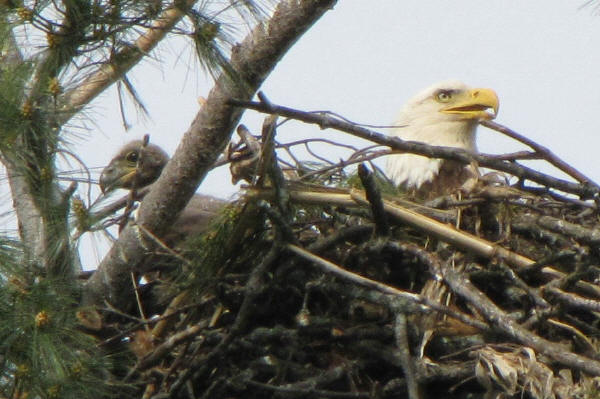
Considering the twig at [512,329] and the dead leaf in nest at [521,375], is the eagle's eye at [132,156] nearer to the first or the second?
the twig at [512,329]

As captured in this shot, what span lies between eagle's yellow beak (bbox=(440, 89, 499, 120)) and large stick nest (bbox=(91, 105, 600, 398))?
127 cm

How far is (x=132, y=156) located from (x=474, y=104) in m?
1.80

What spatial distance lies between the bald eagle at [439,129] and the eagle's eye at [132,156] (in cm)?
134

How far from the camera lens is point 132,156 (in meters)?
6.26

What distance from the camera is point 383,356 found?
12.9 feet

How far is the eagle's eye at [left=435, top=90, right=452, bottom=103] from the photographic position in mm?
5938

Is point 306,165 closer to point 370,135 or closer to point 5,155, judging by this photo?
point 370,135

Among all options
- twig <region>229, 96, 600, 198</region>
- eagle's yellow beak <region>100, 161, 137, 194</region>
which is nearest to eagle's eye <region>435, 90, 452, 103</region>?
eagle's yellow beak <region>100, 161, 137, 194</region>

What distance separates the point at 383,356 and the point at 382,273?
398 mm

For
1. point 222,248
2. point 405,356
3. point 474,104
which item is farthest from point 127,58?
point 474,104

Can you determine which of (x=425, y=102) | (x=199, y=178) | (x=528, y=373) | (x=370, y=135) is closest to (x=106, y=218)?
(x=199, y=178)

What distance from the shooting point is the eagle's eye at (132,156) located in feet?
20.5

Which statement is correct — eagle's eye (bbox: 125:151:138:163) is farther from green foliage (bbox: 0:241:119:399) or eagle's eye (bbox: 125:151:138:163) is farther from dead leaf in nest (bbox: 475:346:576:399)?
dead leaf in nest (bbox: 475:346:576:399)

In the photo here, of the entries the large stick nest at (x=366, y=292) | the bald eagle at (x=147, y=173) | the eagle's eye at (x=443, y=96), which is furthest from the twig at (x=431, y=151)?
the eagle's eye at (x=443, y=96)
